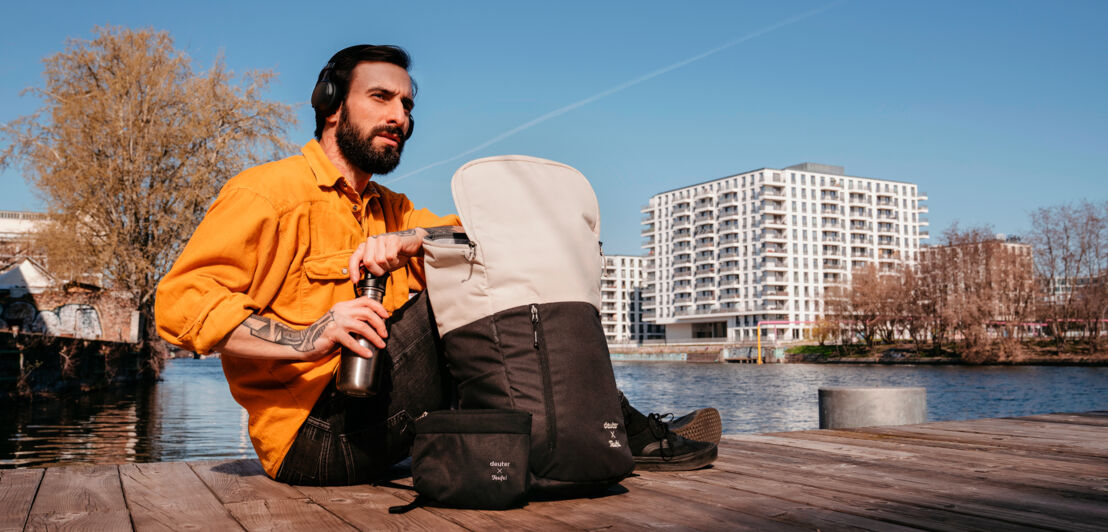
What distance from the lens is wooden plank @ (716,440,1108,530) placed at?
2178mm

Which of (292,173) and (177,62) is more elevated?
(177,62)

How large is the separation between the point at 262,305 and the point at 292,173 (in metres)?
0.46

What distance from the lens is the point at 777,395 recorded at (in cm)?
2805

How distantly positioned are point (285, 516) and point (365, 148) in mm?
1276

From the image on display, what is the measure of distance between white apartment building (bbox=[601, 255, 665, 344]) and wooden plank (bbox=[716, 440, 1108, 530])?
121493 millimetres

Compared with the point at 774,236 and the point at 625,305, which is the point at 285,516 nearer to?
the point at 774,236

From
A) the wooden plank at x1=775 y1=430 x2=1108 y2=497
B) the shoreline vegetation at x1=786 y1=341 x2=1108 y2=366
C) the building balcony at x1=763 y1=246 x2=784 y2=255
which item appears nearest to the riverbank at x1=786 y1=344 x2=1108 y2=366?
the shoreline vegetation at x1=786 y1=341 x2=1108 y2=366

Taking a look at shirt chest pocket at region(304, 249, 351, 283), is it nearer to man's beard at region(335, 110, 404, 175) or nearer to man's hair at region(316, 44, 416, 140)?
man's beard at region(335, 110, 404, 175)

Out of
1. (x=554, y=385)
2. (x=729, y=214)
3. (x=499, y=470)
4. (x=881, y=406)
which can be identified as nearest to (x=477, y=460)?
(x=499, y=470)

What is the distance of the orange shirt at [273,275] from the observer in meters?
2.21

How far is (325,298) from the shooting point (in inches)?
101

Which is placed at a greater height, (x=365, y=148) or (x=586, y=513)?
(x=365, y=148)

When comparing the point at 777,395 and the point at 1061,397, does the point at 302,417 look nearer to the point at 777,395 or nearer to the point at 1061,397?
the point at 777,395

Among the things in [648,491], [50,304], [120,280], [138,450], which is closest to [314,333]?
[648,491]
